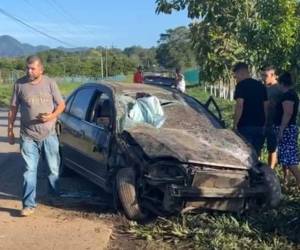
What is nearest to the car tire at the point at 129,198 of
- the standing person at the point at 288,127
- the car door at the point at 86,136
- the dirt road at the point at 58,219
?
the dirt road at the point at 58,219

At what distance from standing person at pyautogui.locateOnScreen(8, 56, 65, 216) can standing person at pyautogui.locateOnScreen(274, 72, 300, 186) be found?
116 inches

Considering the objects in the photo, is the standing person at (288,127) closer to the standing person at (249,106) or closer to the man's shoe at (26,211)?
the standing person at (249,106)

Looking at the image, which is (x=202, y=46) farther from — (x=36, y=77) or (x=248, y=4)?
(x=36, y=77)

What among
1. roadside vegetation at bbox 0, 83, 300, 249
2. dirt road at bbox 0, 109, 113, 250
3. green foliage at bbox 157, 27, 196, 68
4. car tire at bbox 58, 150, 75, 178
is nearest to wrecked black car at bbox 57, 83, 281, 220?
roadside vegetation at bbox 0, 83, 300, 249

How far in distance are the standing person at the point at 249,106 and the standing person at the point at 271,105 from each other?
0.26m

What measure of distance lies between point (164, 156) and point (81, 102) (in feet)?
8.28

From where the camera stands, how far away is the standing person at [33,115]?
7289mm

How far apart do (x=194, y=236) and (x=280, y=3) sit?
6.24 m

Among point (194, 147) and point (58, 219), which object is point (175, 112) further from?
point (58, 219)

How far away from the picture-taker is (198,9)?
11.7 metres

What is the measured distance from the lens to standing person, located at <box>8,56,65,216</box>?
729 centimetres

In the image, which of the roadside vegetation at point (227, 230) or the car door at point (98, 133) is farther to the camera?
the car door at point (98, 133)

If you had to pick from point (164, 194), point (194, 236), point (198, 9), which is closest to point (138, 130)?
point (164, 194)

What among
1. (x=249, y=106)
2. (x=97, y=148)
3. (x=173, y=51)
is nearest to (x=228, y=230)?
(x=97, y=148)
